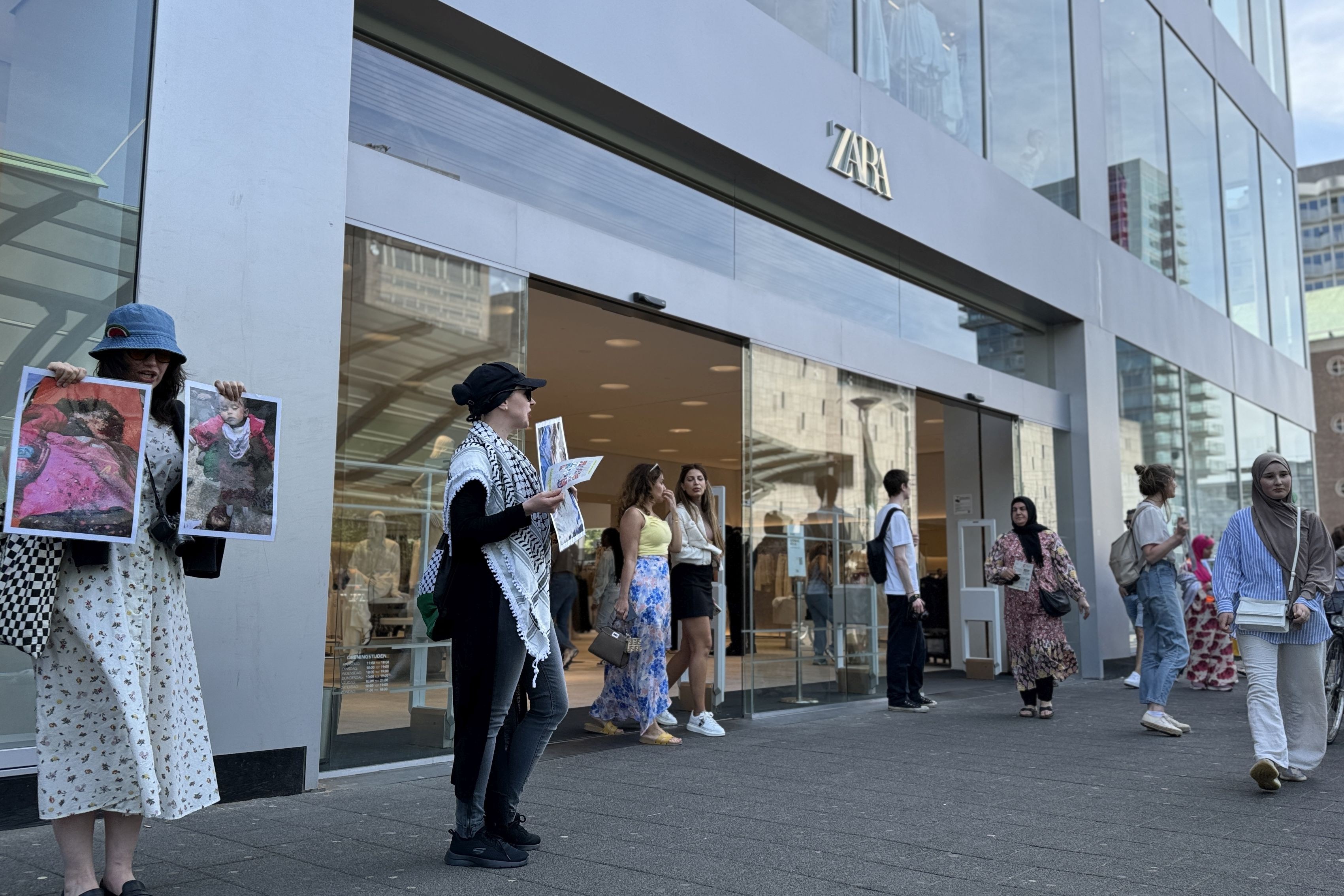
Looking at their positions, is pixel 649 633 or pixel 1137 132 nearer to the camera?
pixel 649 633

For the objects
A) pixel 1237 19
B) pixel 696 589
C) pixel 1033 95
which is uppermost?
pixel 1237 19

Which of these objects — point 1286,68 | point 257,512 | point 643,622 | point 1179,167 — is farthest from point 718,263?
point 1286,68

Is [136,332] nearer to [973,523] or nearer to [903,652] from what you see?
[903,652]

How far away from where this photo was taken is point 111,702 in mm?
3000

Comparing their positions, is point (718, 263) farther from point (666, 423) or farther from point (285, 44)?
point (666, 423)

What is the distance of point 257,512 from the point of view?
11.5 ft

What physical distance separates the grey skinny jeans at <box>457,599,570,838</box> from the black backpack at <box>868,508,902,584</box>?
5332 mm

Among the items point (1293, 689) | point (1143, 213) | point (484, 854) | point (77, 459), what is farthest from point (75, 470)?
point (1143, 213)

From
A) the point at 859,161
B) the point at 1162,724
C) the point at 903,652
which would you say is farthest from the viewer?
the point at 859,161

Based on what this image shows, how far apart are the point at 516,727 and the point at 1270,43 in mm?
22002

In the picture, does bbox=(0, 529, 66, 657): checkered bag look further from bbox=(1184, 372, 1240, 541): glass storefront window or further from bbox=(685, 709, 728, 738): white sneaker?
bbox=(1184, 372, 1240, 541): glass storefront window

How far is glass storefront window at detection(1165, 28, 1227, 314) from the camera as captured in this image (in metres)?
15.6

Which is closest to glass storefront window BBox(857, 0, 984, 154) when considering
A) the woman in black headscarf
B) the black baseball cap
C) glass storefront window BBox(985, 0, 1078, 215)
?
glass storefront window BBox(985, 0, 1078, 215)

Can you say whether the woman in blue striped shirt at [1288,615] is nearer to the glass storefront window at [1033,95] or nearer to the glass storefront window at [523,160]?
the glass storefront window at [523,160]
